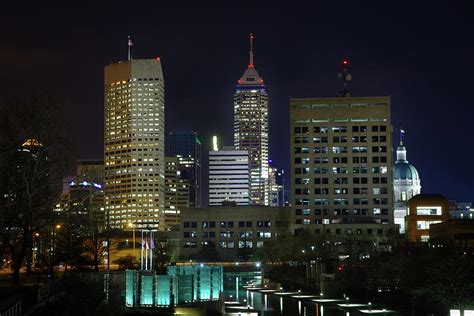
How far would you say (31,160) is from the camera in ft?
177

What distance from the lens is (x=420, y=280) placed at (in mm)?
71688

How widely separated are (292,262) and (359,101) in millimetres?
76213

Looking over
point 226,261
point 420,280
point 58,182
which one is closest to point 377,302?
point 420,280

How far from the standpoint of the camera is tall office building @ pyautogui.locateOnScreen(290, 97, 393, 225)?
19462cm

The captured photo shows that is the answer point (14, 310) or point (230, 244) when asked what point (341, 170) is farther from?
point (14, 310)

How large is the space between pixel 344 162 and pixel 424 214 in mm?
39034

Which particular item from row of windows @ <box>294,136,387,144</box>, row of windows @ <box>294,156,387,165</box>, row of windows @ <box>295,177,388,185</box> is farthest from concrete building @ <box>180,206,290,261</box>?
row of windows @ <box>294,136,387,144</box>

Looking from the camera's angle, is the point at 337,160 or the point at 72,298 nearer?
the point at 72,298

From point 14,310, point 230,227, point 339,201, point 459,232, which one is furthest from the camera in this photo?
point 339,201

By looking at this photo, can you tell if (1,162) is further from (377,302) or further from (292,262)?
(292,262)

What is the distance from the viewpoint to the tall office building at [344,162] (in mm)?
194625

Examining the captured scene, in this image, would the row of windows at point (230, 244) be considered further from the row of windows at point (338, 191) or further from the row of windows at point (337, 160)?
the row of windows at point (337, 160)

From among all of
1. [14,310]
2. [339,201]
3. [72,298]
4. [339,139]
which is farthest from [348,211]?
[14,310]

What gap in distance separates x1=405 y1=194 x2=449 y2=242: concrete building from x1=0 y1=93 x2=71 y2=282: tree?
114 meters
